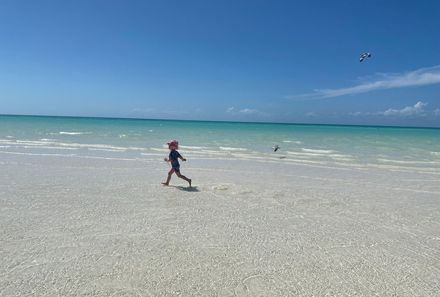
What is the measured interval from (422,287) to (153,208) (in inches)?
218

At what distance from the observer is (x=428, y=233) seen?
22.2ft

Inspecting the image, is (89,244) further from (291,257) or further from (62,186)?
(62,186)

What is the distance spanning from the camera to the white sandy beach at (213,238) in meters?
4.47

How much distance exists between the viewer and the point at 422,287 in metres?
4.54

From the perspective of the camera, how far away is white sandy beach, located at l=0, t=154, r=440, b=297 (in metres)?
4.47

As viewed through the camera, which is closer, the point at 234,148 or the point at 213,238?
the point at 213,238

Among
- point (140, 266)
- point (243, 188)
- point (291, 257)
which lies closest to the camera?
point (140, 266)

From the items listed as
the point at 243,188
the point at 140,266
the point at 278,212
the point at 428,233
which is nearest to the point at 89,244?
the point at 140,266

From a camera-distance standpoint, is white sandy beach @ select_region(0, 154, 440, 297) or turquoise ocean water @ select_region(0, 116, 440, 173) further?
turquoise ocean water @ select_region(0, 116, 440, 173)

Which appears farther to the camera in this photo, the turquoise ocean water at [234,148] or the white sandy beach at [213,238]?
the turquoise ocean water at [234,148]

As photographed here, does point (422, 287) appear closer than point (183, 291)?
No

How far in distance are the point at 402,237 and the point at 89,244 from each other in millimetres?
5829

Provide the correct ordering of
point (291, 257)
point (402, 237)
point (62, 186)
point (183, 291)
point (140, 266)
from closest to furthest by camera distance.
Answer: point (183, 291) → point (140, 266) → point (291, 257) → point (402, 237) → point (62, 186)

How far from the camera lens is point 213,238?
6055 mm
